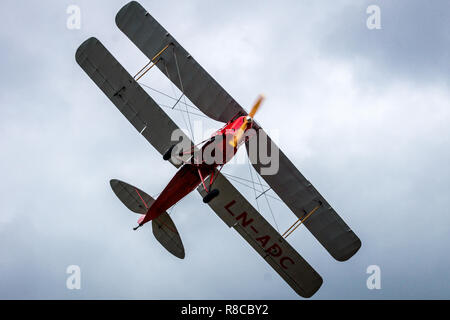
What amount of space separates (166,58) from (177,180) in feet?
11.5

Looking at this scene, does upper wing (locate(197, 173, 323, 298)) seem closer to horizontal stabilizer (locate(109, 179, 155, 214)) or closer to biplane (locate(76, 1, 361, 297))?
biplane (locate(76, 1, 361, 297))

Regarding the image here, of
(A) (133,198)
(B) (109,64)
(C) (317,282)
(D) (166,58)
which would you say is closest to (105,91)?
(B) (109,64)

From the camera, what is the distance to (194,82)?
17.0 m

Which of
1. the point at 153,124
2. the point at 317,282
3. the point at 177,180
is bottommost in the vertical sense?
the point at 317,282

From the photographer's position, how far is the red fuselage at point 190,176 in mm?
16188

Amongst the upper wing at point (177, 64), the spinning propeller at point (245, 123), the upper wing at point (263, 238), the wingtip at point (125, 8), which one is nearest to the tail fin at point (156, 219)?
the upper wing at point (263, 238)

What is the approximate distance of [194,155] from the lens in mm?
16375

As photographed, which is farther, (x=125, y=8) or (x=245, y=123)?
(x=125, y=8)

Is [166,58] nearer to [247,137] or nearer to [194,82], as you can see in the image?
[194,82]

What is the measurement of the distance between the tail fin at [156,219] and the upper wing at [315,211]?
3203mm

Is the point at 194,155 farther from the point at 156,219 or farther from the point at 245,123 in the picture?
the point at 156,219

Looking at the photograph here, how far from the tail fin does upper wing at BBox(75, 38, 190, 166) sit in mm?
1566

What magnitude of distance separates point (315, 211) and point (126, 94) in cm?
675

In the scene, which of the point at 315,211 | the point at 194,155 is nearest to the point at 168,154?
the point at 194,155
